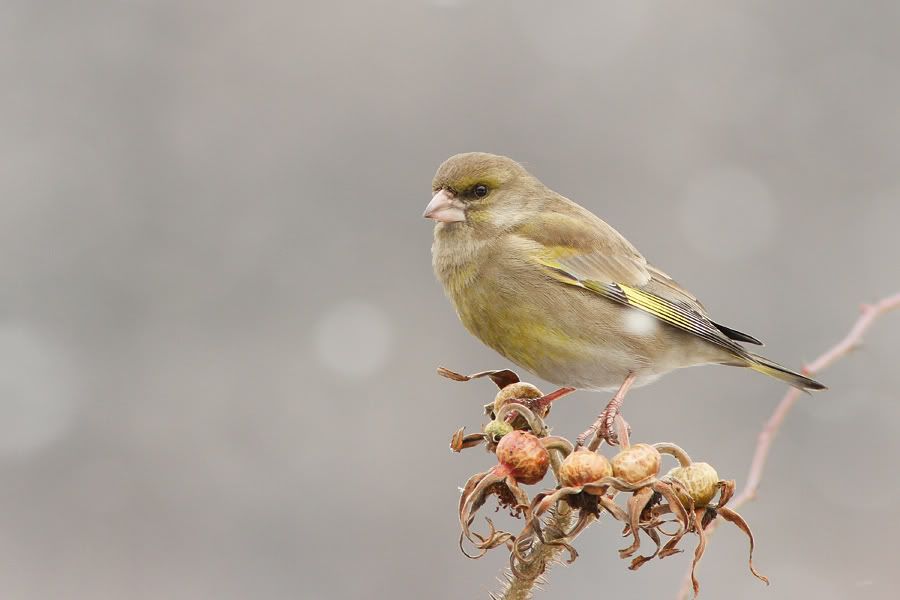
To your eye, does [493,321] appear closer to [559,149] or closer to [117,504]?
[117,504]

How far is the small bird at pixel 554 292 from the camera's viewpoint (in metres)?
4.29

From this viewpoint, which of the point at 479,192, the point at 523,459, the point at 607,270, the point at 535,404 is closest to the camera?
the point at 523,459

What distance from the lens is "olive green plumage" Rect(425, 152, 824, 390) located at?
14.1ft

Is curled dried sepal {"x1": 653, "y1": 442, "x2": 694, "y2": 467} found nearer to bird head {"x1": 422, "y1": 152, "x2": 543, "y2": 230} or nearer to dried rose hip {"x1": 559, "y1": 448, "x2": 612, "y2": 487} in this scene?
dried rose hip {"x1": 559, "y1": 448, "x2": 612, "y2": 487}

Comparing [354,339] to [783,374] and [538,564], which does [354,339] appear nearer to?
[783,374]

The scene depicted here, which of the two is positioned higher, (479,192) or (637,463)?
(637,463)

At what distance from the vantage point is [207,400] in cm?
1021

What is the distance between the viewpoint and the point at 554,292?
4480 millimetres

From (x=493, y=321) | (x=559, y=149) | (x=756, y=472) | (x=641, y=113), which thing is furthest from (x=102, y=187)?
(x=756, y=472)

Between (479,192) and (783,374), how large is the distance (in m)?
1.36

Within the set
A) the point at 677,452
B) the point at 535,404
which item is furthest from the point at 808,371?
the point at 677,452

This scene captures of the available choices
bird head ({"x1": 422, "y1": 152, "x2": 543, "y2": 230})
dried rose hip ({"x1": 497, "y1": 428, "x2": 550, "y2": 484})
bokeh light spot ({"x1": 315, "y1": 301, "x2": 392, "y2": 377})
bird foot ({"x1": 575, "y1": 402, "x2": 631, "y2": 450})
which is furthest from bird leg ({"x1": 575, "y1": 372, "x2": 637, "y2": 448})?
bokeh light spot ({"x1": 315, "y1": 301, "x2": 392, "y2": 377})

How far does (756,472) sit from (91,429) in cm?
754

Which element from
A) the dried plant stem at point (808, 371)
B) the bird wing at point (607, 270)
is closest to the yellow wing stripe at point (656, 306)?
the bird wing at point (607, 270)
